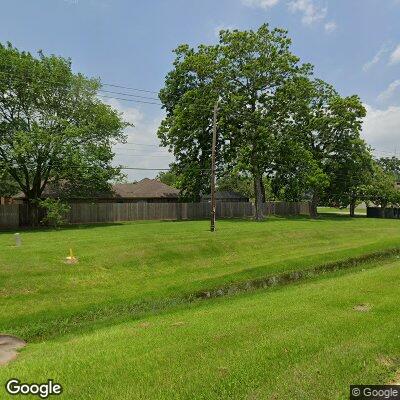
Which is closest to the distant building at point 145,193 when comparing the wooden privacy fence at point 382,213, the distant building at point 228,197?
the distant building at point 228,197

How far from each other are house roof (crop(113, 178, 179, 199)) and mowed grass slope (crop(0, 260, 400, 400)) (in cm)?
3946

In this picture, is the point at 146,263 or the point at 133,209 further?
the point at 133,209

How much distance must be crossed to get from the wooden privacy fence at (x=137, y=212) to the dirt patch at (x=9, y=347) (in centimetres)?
2640

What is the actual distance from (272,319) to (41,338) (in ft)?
18.9

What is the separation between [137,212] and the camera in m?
41.3

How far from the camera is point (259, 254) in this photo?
2242 centimetres

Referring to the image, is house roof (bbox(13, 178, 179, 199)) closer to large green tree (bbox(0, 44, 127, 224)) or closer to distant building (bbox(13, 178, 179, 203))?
distant building (bbox(13, 178, 179, 203))

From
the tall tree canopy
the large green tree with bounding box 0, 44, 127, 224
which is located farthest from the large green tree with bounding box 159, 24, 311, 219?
the large green tree with bounding box 0, 44, 127, 224

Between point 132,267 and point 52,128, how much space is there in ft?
66.1

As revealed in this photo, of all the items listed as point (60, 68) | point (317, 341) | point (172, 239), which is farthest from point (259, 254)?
point (60, 68)

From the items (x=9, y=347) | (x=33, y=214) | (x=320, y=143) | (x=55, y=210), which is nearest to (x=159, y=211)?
(x=33, y=214)

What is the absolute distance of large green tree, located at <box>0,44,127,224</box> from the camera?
31.5 meters

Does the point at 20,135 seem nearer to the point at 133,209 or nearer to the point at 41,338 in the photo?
the point at 133,209

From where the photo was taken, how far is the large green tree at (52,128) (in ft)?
103
